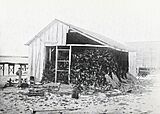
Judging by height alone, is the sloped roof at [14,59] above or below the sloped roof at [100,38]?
below

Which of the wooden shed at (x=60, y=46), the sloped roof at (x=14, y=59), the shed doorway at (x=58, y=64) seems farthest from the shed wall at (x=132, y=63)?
the sloped roof at (x=14, y=59)

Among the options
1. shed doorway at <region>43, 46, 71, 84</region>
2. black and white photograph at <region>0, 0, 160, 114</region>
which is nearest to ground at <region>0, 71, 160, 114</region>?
black and white photograph at <region>0, 0, 160, 114</region>

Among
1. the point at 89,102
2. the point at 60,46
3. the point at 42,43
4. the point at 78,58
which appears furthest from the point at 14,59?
the point at 89,102

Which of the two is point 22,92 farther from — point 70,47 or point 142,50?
point 142,50

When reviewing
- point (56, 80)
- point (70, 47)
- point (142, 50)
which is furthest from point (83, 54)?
point (142, 50)

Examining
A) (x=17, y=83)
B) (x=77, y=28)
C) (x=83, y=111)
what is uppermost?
(x=77, y=28)

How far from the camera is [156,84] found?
2.49 meters

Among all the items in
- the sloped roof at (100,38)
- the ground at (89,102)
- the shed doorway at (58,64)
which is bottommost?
the ground at (89,102)

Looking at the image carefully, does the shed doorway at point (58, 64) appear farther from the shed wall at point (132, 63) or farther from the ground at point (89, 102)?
the shed wall at point (132, 63)

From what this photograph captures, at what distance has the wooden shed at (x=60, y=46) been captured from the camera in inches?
96.8

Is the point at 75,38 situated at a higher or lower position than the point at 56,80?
higher

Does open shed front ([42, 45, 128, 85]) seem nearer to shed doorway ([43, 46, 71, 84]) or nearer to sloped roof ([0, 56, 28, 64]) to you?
shed doorway ([43, 46, 71, 84])

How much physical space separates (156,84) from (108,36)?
20.9 inches

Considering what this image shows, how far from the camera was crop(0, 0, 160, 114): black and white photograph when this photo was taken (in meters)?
2.45
